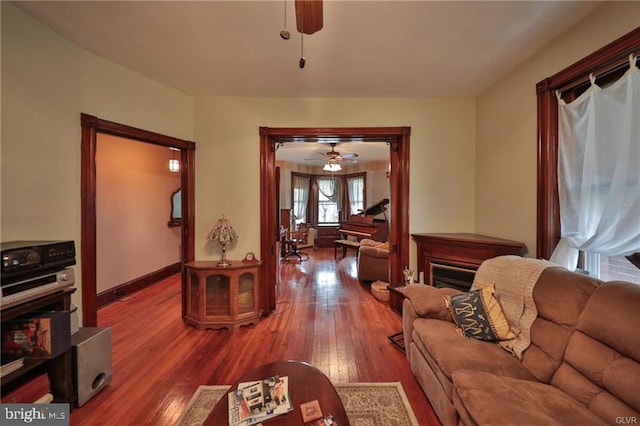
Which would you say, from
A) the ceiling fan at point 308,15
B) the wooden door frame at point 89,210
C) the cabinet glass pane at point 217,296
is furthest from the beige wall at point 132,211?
the ceiling fan at point 308,15

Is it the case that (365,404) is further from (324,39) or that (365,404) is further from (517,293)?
(324,39)

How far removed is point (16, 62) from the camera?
176 centimetres

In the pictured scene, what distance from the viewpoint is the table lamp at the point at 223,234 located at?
285 centimetres

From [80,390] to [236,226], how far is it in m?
1.87

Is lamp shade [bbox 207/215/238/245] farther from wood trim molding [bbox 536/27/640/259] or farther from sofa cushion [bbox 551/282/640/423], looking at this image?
wood trim molding [bbox 536/27/640/259]

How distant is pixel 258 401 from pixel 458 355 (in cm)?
120

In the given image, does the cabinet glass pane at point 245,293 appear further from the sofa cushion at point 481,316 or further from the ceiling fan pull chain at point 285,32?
the ceiling fan pull chain at point 285,32

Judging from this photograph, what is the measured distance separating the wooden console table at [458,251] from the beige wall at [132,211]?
4.29 meters

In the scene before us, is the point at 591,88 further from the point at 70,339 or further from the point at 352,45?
the point at 70,339

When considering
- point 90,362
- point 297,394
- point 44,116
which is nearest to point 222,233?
point 90,362

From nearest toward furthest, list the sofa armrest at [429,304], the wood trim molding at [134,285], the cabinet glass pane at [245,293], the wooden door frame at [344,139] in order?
the sofa armrest at [429,304], the cabinet glass pane at [245,293], the wooden door frame at [344,139], the wood trim molding at [134,285]

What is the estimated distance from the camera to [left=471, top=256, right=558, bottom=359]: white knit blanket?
5.28ft

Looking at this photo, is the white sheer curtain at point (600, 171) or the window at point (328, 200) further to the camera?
the window at point (328, 200)

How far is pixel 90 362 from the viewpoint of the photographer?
174 centimetres
